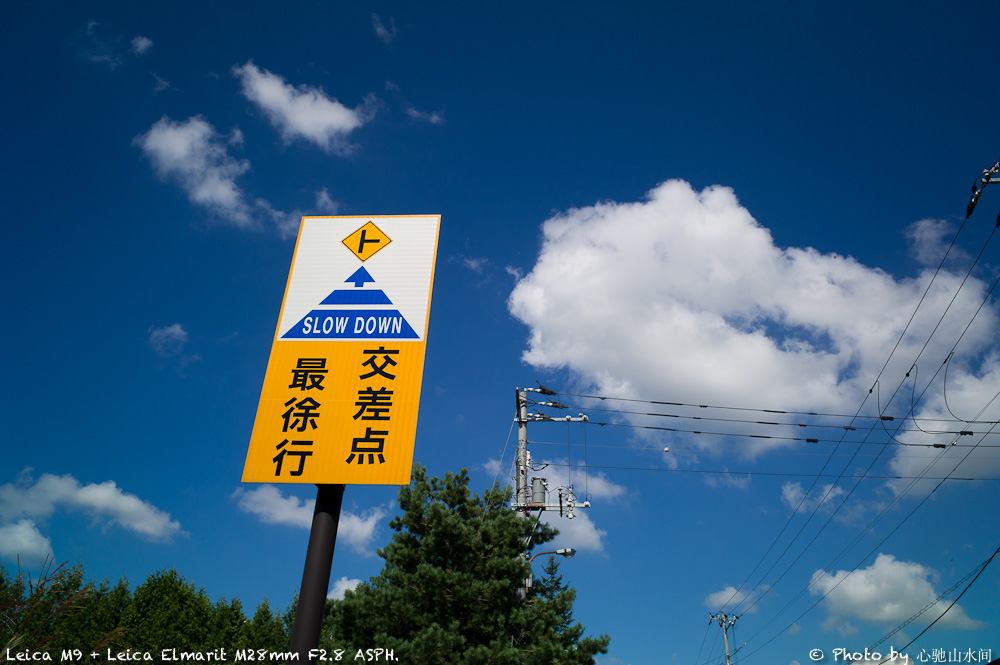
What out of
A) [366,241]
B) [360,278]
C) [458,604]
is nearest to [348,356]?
[360,278]

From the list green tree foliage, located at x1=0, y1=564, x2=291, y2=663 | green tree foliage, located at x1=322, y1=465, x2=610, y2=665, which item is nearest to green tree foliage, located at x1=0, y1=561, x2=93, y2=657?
green tree foliage, located at x1=322, y1=465, x2=610, y2=665

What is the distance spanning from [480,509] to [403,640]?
4243 mm

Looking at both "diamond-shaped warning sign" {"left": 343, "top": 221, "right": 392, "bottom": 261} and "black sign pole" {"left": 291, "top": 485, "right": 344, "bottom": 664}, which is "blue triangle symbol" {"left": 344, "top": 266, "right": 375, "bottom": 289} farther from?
"black sign pole" {"left": 291, "top": 485, "right": 344, "bottom": 664}

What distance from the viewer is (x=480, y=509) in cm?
1700

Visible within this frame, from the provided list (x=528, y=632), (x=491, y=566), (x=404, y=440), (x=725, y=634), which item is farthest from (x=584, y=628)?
(x=725, y=634)

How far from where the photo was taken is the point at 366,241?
6012mm

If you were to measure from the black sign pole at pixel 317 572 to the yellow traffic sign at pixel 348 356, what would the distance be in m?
0.20

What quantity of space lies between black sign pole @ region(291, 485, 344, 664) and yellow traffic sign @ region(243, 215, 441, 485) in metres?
0.20

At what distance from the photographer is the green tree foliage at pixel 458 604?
13.7m

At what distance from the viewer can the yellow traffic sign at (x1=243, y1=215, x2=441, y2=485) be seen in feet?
16.3

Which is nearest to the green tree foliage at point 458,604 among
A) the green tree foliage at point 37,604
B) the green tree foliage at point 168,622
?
the green tree foliage at point 37,604

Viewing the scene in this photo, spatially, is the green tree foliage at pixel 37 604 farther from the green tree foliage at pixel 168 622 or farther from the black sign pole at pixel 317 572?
the green tree foliage at pixel 168 622

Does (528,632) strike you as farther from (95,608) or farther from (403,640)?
(95,608)

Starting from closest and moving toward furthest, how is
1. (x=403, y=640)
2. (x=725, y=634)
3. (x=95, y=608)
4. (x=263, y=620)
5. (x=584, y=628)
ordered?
1. (x=403, y=640)
2. (x=584, y=628)
3. (x=95, y=608)
4. (x=263, y=620)
5. (x=725, y=634)
